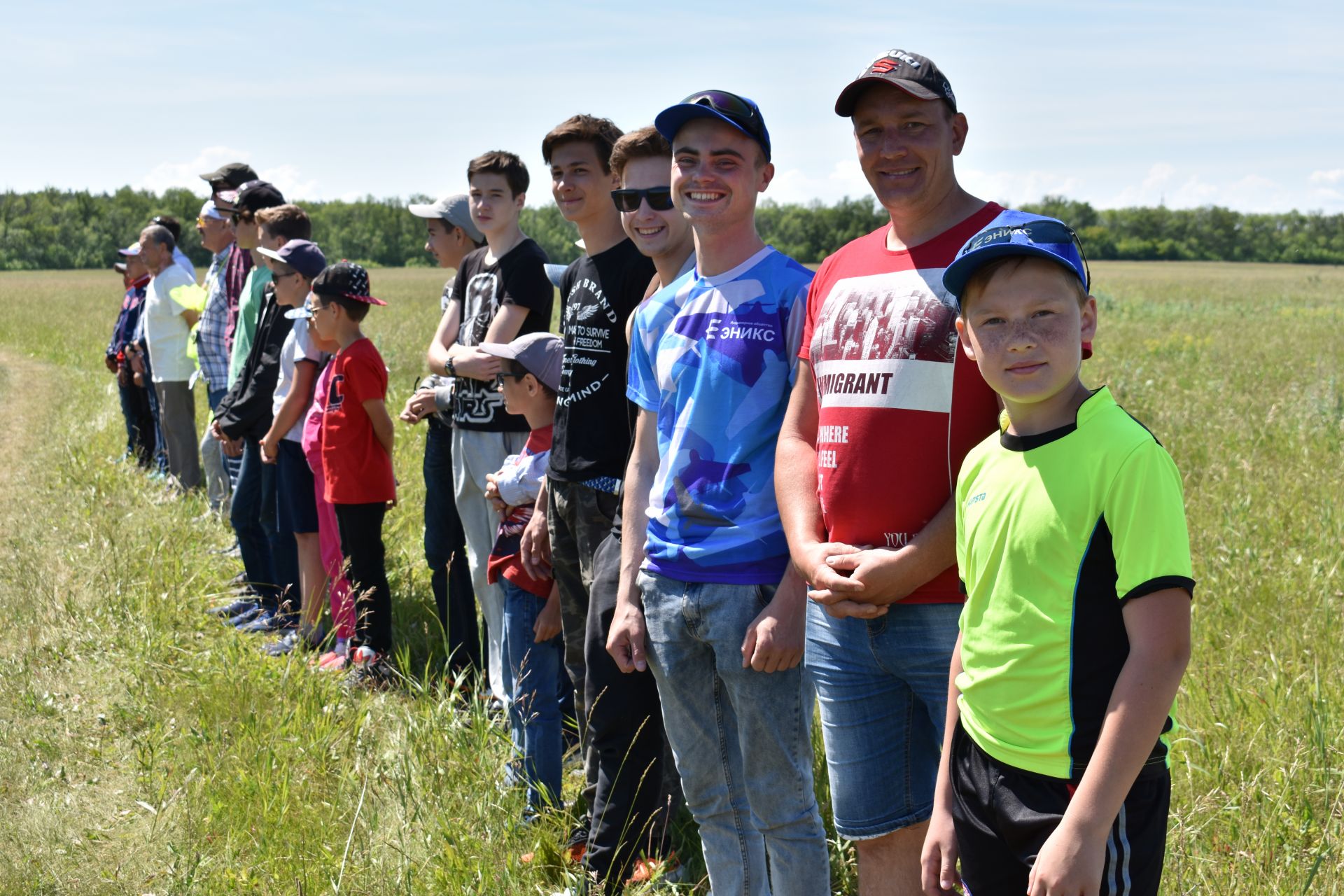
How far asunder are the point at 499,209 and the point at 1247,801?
346cm

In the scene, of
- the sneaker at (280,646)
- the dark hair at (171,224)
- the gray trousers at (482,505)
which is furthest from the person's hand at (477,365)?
the dark hair at (171,224)

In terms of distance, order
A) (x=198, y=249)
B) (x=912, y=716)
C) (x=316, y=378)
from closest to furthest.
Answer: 1. (x=912, y=716)
2. (x=316, y=378)
3. (x=198, y=249)

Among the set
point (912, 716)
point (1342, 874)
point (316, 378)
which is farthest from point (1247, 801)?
point (316, 378)

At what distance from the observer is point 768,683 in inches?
99.3

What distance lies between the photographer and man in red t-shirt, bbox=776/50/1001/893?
2.22 metres

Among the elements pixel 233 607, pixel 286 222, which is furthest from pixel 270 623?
pixel 286 222

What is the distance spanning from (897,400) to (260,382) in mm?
4559

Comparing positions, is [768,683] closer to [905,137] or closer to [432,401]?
[905,137]

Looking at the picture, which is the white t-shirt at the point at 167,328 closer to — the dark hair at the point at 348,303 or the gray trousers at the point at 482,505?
the dark hair at the point at 348,303

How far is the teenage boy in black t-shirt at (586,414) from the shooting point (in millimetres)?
3270

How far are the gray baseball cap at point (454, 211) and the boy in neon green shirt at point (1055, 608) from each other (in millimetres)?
3522

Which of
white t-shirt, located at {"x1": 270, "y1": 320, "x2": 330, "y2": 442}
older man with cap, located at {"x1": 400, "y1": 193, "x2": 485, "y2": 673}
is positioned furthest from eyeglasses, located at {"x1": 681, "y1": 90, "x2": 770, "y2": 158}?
white t-shirt, located at {"x1": 270, "y1": 320, "x2": 330, "y2": 442}

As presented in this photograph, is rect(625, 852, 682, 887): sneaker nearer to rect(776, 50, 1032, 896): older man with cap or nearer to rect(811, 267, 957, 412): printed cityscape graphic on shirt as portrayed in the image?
rect(776, 50, 1032, 896): older man with cap

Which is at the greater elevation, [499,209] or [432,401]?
[499,209]
